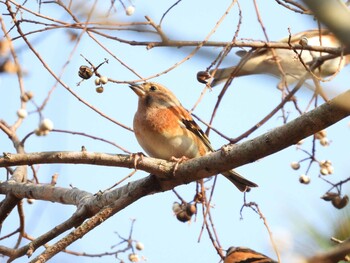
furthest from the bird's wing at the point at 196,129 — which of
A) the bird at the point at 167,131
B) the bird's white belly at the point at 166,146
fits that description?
the bird's white belly at the point at 166,146

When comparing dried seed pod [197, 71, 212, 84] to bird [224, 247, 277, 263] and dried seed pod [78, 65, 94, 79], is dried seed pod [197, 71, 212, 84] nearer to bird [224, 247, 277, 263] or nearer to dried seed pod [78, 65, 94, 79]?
dried seed pod [78, 65, 94, 79]

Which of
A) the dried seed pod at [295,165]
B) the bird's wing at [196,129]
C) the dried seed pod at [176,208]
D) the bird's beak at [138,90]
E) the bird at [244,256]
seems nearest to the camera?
the bird at [244,256]

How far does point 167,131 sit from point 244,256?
2.14m

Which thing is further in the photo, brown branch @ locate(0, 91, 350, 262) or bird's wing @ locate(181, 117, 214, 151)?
bird's wing @ locate(181, 117, 214, 151)

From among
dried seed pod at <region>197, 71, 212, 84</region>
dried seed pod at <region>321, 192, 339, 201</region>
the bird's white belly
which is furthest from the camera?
the bird's white belly

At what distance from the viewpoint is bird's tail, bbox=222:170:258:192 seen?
4543 millimetres

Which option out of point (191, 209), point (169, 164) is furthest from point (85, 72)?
point (191, 209)

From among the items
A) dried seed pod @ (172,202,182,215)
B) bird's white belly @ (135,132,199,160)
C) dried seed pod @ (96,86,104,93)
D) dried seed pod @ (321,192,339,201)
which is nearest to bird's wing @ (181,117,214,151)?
bird's white belly @ (135,132,199,160)

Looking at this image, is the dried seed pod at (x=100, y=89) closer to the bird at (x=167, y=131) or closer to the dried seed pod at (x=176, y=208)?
the bird at (x=167, y=131)

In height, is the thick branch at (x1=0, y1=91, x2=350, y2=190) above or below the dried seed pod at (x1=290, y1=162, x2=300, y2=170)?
below

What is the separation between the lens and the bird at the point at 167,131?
4.53 metres

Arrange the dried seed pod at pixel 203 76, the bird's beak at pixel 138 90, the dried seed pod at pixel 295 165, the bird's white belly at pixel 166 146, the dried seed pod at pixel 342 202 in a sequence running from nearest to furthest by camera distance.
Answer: the dried seed pod at pixel 342 202, the dried seed pod at pixel 203 76, the bird's white belly at pixel 166 146, the dried seed pod at pixel 295 165, the bird's beak at pixel 138 90

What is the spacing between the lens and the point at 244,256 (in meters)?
2.62

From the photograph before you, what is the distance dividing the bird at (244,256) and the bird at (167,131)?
1.54 meters
